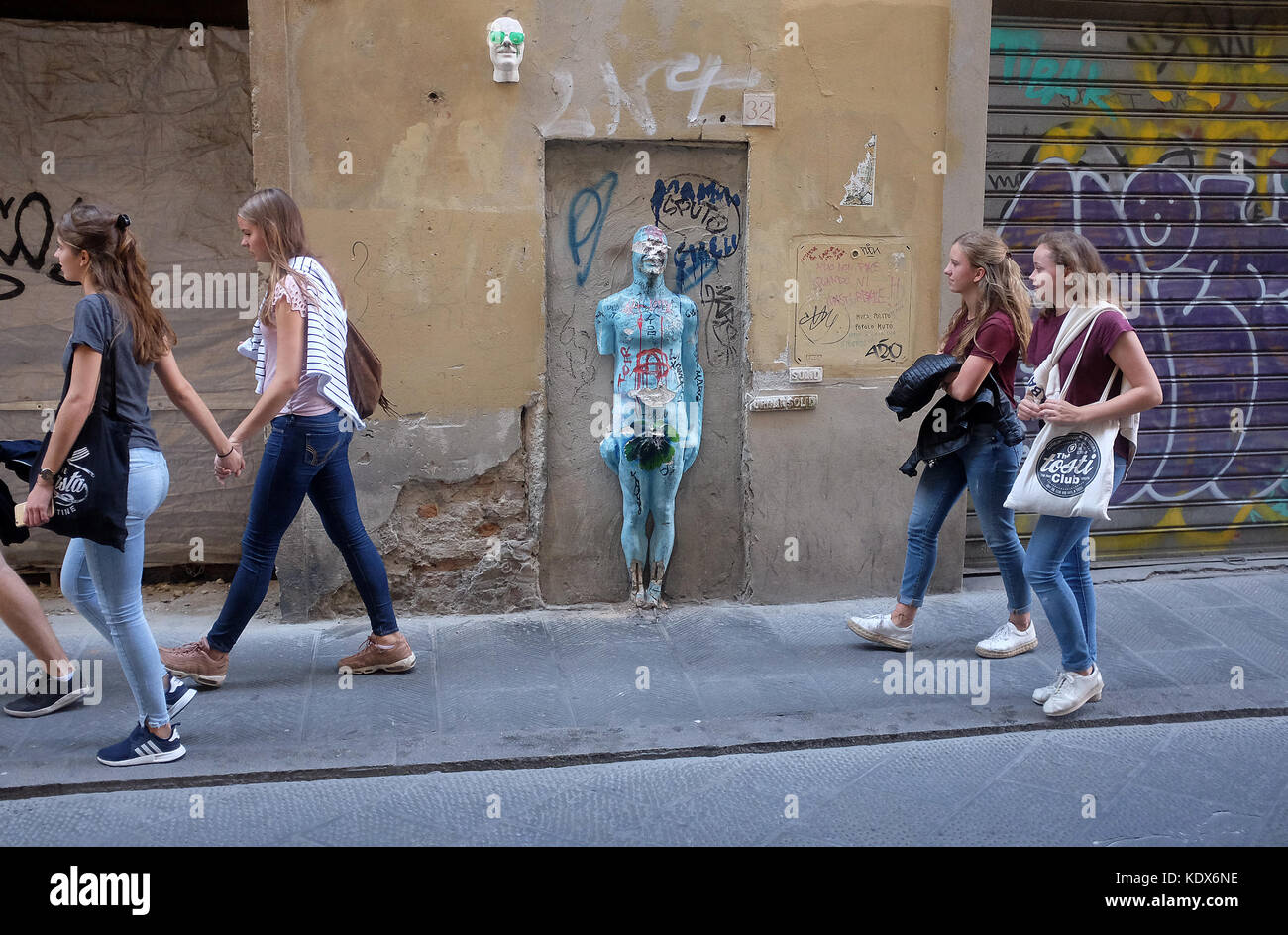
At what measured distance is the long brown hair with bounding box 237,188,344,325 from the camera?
4414mm

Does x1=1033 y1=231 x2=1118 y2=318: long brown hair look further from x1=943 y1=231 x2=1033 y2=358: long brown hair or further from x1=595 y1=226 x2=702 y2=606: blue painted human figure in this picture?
x1=595 y1=226 x2=702 y2=606: blue painted human figure

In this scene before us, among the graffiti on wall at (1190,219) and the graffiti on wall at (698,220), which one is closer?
the graffiti on wall at (698,220)

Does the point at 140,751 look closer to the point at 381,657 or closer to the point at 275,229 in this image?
the point at 381,657

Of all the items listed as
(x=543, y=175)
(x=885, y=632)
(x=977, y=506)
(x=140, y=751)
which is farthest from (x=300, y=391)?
(x=977, y=506)

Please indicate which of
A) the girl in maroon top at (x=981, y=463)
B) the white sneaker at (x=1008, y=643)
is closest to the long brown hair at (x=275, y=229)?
the girl in maroon top at (x=981, y=463)

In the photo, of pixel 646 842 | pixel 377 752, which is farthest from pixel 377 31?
pixel 646 842

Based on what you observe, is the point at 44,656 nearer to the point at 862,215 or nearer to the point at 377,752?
the point at 377,752

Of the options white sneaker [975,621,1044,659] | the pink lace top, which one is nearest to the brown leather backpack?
the pink lace top

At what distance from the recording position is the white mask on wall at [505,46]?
17.3ft

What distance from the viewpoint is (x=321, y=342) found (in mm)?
4469

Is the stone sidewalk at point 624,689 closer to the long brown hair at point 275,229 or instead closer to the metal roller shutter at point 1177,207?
the metal roller shutter at point 1177,207

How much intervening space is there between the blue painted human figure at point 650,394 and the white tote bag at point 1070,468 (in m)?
1.74

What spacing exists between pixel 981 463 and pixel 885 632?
884 millimetres

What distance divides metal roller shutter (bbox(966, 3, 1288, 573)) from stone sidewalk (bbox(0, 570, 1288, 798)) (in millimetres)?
849
